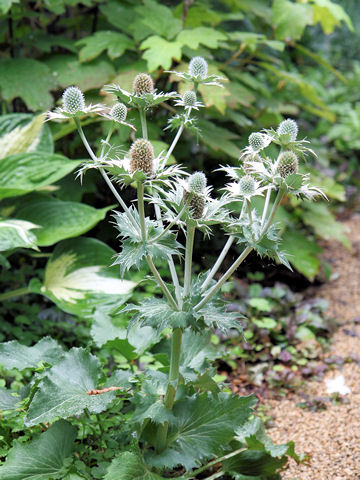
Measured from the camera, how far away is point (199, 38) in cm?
266

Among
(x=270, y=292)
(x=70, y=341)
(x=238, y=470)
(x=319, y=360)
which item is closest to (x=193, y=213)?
(x=238, y=470)

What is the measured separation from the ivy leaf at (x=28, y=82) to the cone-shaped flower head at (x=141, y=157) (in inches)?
69.4

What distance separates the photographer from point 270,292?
3012 millimetres

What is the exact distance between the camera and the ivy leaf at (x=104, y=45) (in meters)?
2.85

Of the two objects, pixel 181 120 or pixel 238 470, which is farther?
pixel 238 470

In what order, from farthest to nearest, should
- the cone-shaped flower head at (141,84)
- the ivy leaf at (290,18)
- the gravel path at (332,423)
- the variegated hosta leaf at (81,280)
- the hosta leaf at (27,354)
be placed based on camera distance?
1. the ivy leaf at (290,18)
2. the variegated hosta leaf at (81,280)
3. the gravel path at (332,423)
4. the hosta leaf at (27,354)
5. the cone-shaped flower head at (141,84)

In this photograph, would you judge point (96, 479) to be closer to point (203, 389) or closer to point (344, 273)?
point (203, 389)

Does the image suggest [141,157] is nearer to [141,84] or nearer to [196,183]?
[196,183]

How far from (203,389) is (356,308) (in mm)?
1811

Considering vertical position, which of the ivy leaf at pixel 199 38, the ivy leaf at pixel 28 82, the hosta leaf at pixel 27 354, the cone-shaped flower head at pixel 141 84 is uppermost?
the cone-shaped flower head at pixel 141 84

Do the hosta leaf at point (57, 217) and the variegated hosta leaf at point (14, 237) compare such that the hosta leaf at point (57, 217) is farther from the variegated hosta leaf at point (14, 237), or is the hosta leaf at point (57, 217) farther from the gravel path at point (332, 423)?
the gravel path at point (332, 423)

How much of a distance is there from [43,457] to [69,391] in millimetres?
204

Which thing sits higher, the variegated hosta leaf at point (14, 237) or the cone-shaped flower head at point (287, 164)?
the cone-shaped flower head at point (287, 164)

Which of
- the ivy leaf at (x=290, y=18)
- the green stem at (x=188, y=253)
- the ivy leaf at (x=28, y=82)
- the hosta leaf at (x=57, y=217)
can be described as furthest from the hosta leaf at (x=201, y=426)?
the ivy leaf at (x=290, y=18)
